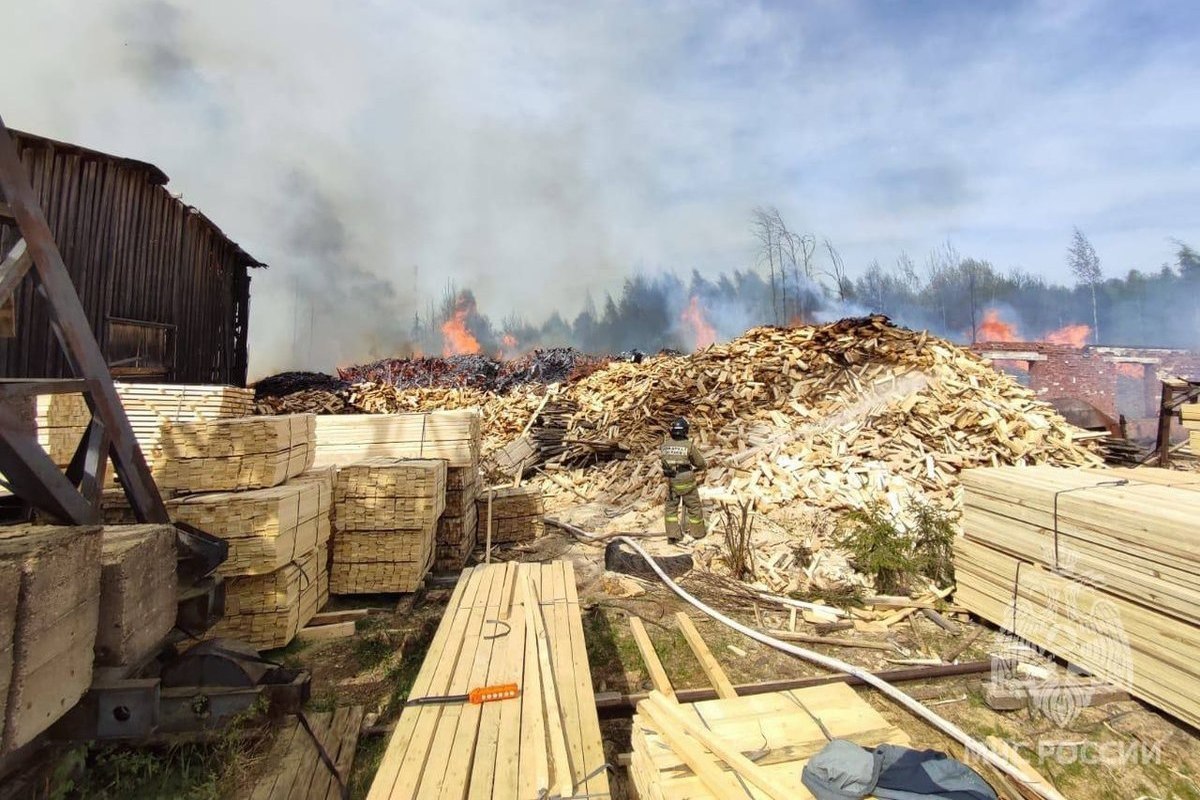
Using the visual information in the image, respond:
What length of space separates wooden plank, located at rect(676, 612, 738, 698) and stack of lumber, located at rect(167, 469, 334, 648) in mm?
3779

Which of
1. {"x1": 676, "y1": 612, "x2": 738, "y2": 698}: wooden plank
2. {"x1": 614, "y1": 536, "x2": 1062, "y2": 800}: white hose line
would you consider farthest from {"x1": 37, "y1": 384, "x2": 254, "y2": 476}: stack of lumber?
{"x1": 676, "y1": 612, "x2": 738, "y2": 698}: wooden plank

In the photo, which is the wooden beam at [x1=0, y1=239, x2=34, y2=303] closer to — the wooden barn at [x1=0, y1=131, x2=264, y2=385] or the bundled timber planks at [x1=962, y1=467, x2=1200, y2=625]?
the wooden barn at [x1=0, y1=131, x2=264, y2=385]

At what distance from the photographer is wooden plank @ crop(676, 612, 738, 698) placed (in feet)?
13.9

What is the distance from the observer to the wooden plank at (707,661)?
424 cm

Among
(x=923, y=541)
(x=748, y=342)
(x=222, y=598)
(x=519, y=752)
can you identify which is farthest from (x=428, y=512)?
(x=748, y=342)

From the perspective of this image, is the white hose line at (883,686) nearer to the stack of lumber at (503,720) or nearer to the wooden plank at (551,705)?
the stack of lumber at (503,720)

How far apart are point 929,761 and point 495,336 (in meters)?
48.2

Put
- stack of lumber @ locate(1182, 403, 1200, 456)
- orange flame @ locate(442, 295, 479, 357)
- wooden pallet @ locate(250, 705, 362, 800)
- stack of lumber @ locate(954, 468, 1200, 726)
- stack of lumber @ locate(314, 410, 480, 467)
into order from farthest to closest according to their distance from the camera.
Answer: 1. orange flame @ locate(442, 295, 479, 357)
2. stack of lumber @ locate(314, 410, 480, 467)
3. stack of lumber @ locate(1182, 403, 1200, 456)
4. stack of lumber @ locate(954, 468, 1200, 726)
5. wooden pallet @ locate(250, 705, 362, 800)

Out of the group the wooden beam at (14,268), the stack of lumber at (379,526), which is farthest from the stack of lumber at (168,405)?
the wooden beam at (14,268)

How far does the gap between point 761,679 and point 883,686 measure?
104cm

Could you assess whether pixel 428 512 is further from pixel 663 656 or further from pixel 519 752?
pixel 519 752

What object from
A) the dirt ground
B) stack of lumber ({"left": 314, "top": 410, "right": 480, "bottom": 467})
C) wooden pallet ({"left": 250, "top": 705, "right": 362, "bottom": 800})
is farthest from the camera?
stack of lumber ({"left": 314, "top": 410, "right": 480, "bottom": 467})

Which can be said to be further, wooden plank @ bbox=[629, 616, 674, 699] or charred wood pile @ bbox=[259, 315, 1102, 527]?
charred wood pile @ bbox=[259, 315, 1102, 527]

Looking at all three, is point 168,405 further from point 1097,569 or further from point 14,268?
point 1097,569
